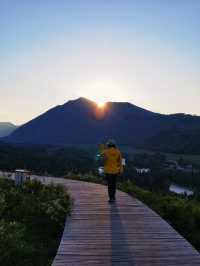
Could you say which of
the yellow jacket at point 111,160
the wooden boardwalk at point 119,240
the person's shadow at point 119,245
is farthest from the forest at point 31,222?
the yellow jacket at point 111,160

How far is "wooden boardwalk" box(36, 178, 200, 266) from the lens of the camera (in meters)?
9.63

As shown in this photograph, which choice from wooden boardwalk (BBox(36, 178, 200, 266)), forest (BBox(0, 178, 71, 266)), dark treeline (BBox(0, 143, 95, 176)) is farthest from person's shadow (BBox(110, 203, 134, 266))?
dark treeline (BBox(0, 143, 95, 176))

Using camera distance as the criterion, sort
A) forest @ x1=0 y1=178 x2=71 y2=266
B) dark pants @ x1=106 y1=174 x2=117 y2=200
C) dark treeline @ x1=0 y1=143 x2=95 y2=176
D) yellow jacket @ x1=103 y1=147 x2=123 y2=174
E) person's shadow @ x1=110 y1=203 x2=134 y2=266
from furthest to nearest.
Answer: dark treeline @ x1=0 y1=143 x2=95 y2=176
dark pants @ x1=106 y1=174 x2=117 y2=200
yellow jacket @ x1=103 y1=147 x2=123 y2=174
forest @ x1=0 y1=178 x2=71 y2=266
person's shadow @ x1=110 y1=203 x2=134 y2=266

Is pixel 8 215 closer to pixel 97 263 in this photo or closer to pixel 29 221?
pixel 29 221

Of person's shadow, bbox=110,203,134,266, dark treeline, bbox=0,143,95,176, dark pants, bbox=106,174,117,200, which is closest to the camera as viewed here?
person's shadow, bbox=110,203,134,266

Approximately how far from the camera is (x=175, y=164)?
6668 inches

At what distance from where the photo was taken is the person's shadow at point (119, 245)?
9.56 metres

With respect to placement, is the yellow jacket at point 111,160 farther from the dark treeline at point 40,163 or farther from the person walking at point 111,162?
the dark treeline at point 40,163

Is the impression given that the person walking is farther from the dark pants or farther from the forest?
the forest

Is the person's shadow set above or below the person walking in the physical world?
below

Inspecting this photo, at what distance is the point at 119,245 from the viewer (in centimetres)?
1080

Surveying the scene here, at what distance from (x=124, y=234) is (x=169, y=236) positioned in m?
1.10

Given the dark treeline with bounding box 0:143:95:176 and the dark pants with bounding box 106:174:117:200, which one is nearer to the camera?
the dark pants with bounding box 106:174:117:200

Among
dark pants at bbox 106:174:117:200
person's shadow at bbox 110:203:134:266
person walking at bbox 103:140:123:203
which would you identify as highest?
person walking at bbox 103:140:123:203
